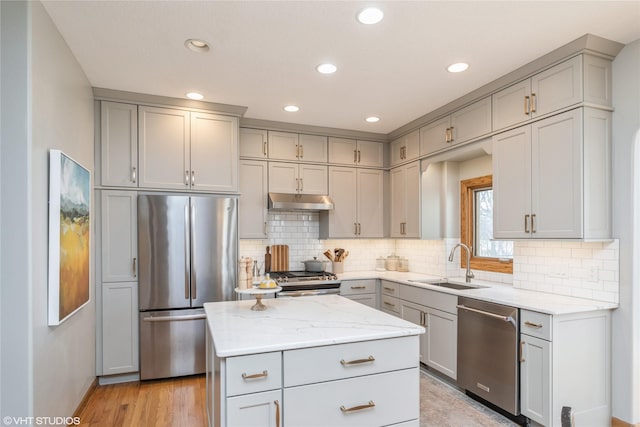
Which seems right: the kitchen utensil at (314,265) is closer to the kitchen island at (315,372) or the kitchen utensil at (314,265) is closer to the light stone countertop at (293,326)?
the light stone countertop at (293,326)

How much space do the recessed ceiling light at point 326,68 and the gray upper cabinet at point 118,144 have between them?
184 centimetres

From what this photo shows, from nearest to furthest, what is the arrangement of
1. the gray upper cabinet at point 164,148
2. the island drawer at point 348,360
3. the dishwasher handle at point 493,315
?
1. the island drawer at point 348,360
2. the dishwasher handle at point 493,315
3. the gray upper cabinet at point 164,148

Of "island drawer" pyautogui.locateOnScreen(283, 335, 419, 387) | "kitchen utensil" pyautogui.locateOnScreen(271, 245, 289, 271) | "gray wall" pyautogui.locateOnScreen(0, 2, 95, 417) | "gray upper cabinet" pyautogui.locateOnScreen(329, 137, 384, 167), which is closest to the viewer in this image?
"island drawer" pyautogui.locateOnScreen(283, 335, 419, 387)

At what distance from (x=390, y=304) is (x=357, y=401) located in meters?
2.44

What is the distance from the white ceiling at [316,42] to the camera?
2125 millimetres

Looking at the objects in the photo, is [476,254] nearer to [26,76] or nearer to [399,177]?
[399,177]

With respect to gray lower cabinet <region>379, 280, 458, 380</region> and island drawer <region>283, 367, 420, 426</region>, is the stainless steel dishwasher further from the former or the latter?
island drawer <region>283, 367, 420, 426</region>

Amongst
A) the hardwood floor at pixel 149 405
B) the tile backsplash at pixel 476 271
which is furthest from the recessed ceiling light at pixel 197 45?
the hardwood floor at pixel 149 405

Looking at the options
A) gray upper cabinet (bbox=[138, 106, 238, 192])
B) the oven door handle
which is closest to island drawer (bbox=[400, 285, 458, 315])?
the oven door handle

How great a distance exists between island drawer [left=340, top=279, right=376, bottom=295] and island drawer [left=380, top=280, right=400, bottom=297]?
105mm

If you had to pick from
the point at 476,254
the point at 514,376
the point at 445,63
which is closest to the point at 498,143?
the point at 445,63

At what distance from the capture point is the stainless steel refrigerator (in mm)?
3441

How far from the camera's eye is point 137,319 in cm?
344

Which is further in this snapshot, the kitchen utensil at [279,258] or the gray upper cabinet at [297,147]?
the kitchen utensil at [279,258]
